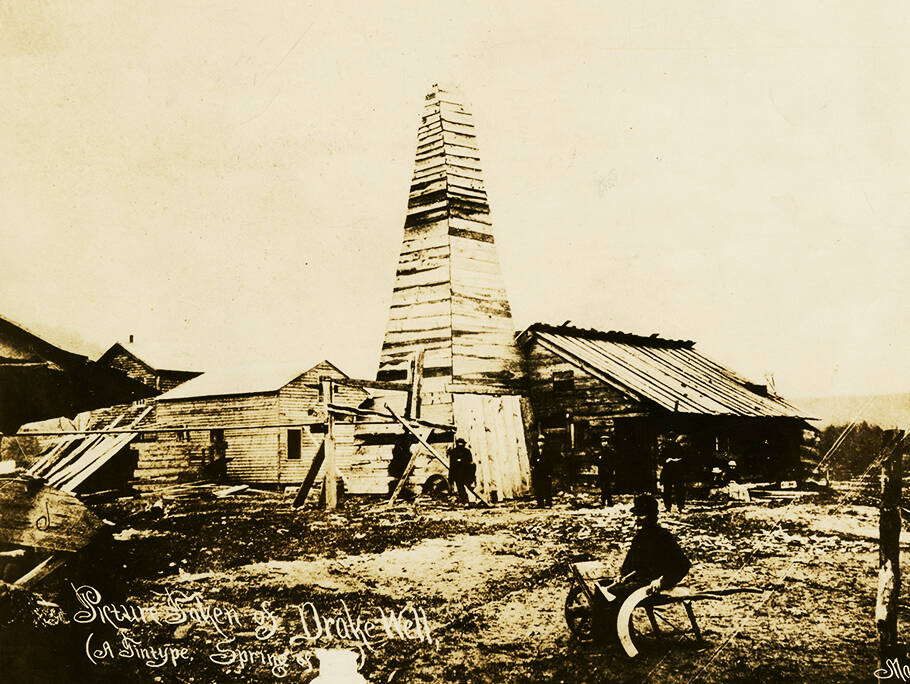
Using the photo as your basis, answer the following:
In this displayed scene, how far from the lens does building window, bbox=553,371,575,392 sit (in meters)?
13.2

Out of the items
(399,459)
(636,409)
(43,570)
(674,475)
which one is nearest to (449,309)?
(399,459)

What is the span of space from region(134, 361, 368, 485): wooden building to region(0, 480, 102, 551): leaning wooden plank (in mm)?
17407

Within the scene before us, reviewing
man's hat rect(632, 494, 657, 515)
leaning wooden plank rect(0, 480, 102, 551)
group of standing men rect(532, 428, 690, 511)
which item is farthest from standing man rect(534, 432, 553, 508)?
leaning wooden plank rect(0, 480, 102, 551)

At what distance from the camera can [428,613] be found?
446cm

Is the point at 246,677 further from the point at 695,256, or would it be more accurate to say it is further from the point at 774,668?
the point at 695,256

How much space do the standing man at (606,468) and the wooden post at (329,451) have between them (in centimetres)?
387

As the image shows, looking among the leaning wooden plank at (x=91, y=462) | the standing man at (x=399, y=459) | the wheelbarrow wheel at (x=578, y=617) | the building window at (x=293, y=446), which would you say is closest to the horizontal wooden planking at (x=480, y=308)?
the standing man at (x=399, y=459)

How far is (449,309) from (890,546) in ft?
28.3

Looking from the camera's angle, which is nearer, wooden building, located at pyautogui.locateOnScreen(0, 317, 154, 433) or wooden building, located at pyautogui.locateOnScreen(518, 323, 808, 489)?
wooden building, located at pyautogui.locateOnScreen(0, 317, 154, 433)

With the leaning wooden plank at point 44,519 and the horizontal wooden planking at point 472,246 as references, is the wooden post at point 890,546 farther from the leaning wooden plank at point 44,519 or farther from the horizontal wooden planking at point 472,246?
the horizontal wooden planking at point 472,246

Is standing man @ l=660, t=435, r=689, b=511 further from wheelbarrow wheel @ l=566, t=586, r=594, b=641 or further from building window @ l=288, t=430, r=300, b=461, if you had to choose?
building window @ l=288, t=430, r=300, b=461

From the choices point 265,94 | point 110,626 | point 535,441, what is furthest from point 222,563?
point 535,441

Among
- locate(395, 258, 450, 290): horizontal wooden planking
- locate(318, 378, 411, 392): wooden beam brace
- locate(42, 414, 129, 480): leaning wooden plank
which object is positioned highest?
locate(395, 258, 450, 290): horizontal wooden planking

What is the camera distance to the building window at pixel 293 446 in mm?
22859
